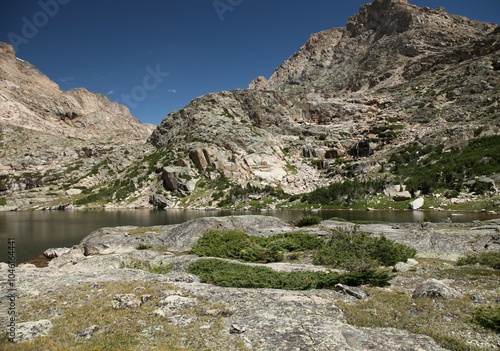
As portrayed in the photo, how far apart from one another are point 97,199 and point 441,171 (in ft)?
455

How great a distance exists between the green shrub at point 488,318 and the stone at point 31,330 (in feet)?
50.4

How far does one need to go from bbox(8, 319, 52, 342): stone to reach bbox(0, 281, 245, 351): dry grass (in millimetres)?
255

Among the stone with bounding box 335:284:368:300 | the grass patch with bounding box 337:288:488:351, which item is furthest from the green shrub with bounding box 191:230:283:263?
the grass patch with bounding box 337:288:488:351

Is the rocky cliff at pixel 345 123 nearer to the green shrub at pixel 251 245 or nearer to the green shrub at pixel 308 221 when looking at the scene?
the green shrub at pixel 308 221

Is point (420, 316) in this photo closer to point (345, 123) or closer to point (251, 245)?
point (251, 245)

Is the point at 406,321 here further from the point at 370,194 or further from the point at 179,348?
the point at 370,194

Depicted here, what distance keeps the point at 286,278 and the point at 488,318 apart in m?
9.49

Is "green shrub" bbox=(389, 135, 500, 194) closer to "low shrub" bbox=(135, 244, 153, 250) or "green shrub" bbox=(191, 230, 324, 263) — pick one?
"green shrub" bbox=(191, 230, 324, 263)

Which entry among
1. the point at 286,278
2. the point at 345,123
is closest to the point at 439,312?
the point at 286,278

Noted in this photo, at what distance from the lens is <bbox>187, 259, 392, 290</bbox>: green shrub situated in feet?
54.7

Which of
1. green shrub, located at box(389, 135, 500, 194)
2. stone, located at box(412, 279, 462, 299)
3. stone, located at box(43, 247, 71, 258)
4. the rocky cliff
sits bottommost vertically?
stone, located at box(43, 247, 71, 258)

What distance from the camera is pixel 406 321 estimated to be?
11.7m

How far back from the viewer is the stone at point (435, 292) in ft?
45.0

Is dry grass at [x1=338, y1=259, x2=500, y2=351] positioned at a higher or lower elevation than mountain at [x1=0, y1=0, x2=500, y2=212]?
lower
